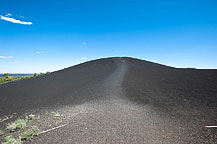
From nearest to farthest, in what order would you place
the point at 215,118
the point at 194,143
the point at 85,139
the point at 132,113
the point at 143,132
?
1. the point at 194,143
2. the point at 85,139
3. the point at 143,132
4. the point at 215,118
5. the point at 132,113

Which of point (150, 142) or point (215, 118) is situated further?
point (215, 118)

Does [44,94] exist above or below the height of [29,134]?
above

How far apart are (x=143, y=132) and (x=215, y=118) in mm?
3572

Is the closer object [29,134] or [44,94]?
[29,134]

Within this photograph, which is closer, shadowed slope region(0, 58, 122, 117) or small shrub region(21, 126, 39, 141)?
small shrub region(21, 126, 39, 141)

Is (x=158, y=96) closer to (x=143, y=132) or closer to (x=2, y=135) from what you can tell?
(x=143, y=132)

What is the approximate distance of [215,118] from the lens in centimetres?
565

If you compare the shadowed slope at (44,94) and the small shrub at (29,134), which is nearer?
the small shrub at (29,134)

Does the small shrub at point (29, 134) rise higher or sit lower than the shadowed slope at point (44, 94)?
lower

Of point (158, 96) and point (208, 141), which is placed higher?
point (158, 96)

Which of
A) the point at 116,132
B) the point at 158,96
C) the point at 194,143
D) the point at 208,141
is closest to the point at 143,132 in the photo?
the point at 116,132

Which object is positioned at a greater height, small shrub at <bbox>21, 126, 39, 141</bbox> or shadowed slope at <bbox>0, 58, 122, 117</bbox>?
shadowed slope at <bbox>0, 58, 122, 117</bbox>

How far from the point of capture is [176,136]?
4.46 m

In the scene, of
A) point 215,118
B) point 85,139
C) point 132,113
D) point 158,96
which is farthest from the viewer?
point 158,96
